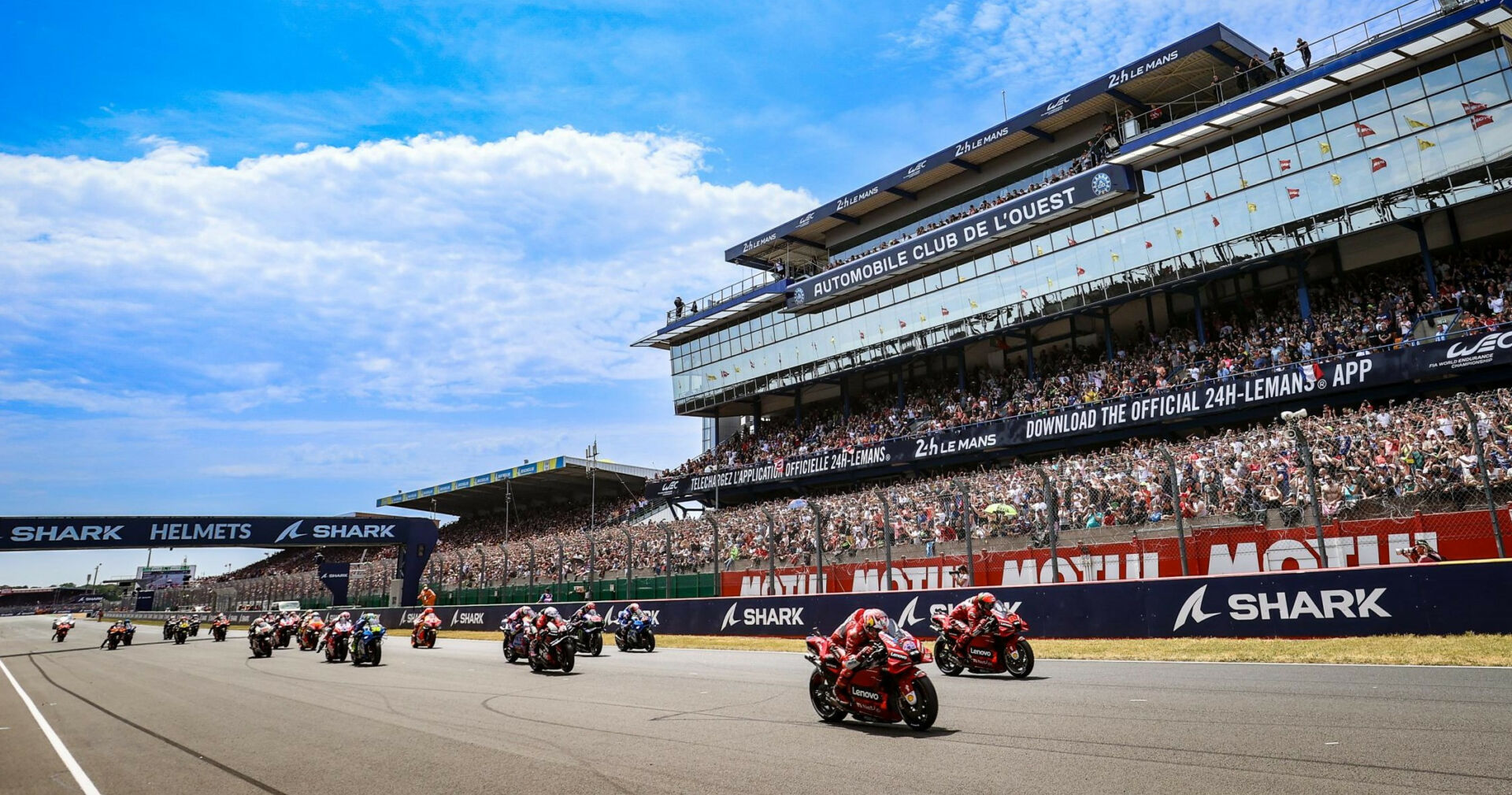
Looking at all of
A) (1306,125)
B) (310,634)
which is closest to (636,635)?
(310,634)

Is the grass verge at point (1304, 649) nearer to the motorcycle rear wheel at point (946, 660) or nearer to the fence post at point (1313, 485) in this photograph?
the fence post at point (1313, 485)

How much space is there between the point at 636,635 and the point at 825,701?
12794 millimetres

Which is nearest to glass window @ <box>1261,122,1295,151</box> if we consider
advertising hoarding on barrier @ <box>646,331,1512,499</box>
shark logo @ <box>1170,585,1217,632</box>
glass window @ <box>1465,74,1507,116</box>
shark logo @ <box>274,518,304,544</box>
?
glass window @ <box>1465,74,1507,116</box>

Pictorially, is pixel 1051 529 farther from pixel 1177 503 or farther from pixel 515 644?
pixel 515 644

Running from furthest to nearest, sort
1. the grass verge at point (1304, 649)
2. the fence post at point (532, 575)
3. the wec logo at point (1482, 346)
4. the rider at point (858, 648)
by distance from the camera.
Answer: the fence post at point (532, 575) < the wec logo at point (1482, 346) < the grass verge at point (1304, 649) < the rider at point (858, 648)

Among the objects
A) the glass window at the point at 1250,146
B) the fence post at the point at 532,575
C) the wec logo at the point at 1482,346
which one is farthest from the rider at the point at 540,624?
the glass window at the point at 1250,146

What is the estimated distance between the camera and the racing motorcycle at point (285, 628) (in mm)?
27484

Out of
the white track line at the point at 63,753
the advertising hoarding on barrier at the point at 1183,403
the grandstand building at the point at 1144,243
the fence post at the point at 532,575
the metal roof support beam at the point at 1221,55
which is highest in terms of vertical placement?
the metal roof support beam at the point at 1221,55

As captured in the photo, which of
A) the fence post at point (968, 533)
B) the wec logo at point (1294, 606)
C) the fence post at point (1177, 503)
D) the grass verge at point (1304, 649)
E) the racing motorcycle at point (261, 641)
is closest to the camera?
the grass verge at point (1304, 649)

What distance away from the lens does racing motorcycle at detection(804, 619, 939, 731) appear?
8242mm

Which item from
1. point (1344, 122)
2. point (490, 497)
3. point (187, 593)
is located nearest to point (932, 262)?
point (1344, 122)

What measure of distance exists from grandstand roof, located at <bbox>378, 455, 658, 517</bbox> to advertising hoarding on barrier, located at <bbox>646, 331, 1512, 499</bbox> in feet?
57.2

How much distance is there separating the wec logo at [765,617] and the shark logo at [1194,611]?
8770 mm

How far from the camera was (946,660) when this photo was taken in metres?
13.0
